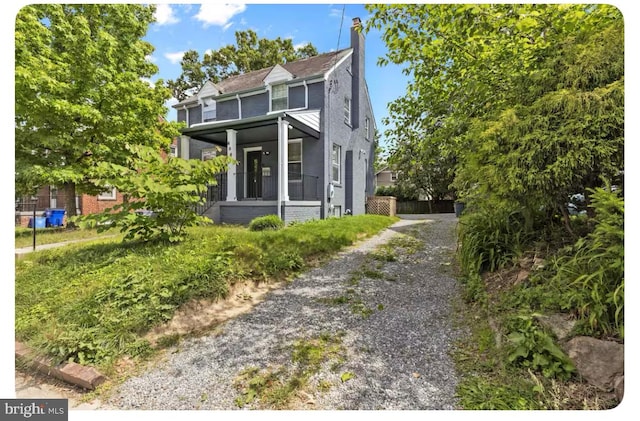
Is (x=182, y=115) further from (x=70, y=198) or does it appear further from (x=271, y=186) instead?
(x=70, y=198)

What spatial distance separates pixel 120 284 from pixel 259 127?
720cm

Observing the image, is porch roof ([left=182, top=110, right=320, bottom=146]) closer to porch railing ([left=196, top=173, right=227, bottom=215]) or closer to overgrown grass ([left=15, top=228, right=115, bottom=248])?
porch railing ([left=196, top=173, right=227, bottom=215])

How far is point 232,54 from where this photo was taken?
73.1 feet

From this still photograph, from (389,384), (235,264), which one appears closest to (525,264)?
(389,384)

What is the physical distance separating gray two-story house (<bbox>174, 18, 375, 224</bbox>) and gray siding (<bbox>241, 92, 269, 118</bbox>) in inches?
1.6

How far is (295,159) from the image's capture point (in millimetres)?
11047

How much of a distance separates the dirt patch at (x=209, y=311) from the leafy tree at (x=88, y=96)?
4.56 metres

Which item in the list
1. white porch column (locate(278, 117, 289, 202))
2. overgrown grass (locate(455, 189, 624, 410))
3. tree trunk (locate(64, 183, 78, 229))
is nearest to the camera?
overgrown grass (locate(455, 189, 624, 410))

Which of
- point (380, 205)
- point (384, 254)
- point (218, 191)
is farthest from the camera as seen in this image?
point (380, 205)

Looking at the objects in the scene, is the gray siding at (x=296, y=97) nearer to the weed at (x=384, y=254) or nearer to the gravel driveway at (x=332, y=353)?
the weed at (x=384, y=254)

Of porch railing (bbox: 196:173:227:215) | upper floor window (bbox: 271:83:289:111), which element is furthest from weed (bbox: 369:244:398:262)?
upper floor window (bbox: 271:83:289:111)

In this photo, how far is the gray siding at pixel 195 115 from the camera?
13609 millimetres

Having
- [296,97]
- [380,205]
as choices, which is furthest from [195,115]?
[380,205]

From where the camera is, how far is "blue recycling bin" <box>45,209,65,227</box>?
6.79 m
